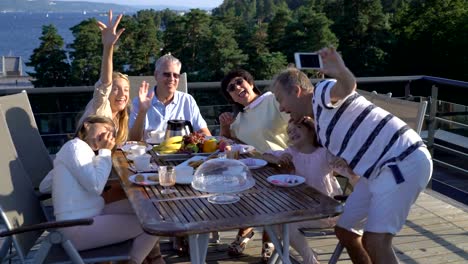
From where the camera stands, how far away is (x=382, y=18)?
4100 centimetres

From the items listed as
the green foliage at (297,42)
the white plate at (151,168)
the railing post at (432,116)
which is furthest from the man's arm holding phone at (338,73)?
the green foliage at (297,42)

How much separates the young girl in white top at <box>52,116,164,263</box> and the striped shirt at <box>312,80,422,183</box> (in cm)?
104

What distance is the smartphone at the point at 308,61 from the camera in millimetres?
2990

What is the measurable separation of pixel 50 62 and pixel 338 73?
30.8 meters

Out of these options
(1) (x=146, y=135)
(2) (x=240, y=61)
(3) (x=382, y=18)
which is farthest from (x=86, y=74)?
(1) (x=146, y=135)

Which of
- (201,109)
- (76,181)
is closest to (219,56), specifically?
(201,109)

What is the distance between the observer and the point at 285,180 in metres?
2.78

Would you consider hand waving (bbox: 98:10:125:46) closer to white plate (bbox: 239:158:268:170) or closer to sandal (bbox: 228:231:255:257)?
white plate (bbox: 239:158:268:170)

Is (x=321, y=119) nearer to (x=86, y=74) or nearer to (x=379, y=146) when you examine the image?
(x=379, y=146)

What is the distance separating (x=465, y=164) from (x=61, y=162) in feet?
106

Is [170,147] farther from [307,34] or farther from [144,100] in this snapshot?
[307,34]

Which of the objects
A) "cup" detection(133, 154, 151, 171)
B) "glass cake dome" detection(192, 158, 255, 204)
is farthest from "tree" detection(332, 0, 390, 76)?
"glass cake dome" detection(192, 158, 255, 204)

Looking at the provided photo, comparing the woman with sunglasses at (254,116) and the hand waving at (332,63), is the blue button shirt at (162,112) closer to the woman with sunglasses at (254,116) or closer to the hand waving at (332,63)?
the woman with sunglasses at (254,116)

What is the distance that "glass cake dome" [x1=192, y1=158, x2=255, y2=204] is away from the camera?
2.69m
